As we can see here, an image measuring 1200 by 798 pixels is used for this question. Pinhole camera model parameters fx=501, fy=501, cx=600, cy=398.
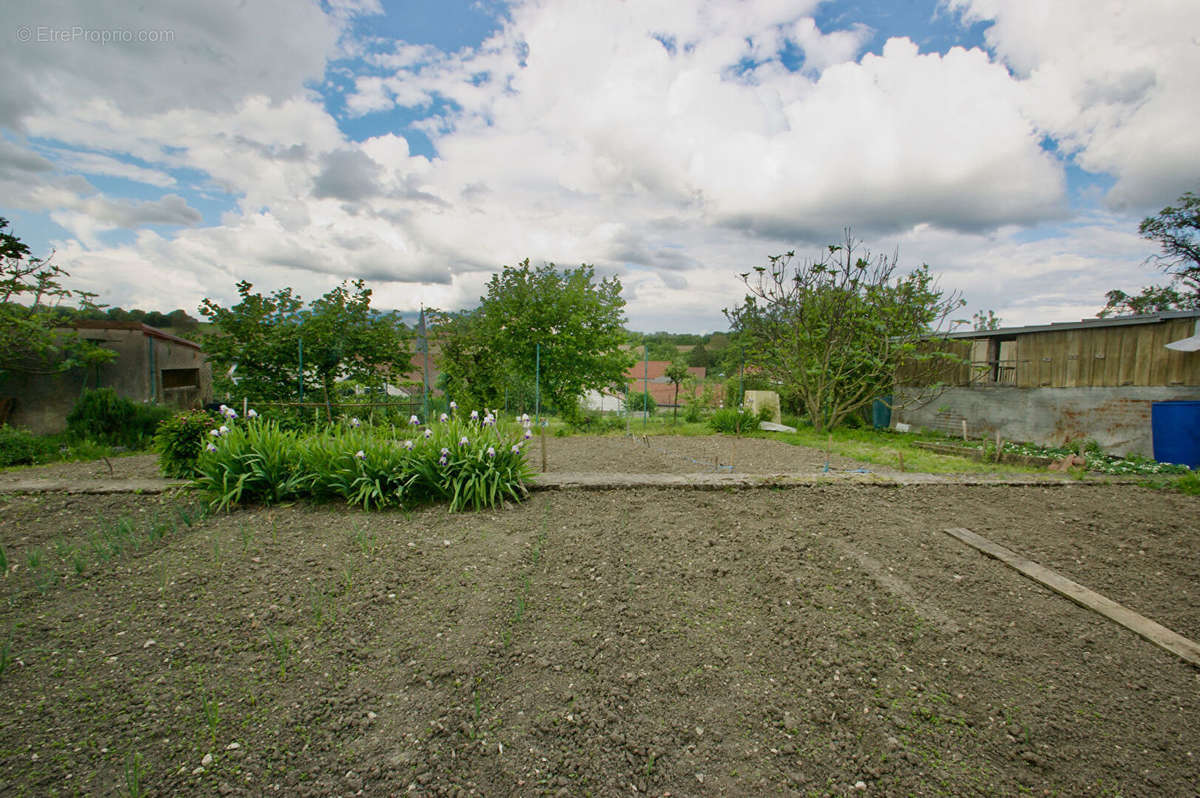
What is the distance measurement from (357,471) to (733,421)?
25.6ft

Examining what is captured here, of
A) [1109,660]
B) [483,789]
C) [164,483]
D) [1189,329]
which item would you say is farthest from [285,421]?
[1189,329]

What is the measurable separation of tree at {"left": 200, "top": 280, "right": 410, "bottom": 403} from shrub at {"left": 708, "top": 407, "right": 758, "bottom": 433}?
6072mm

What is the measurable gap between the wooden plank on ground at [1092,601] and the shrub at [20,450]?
9665 mm

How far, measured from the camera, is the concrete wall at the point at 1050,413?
7.71 m

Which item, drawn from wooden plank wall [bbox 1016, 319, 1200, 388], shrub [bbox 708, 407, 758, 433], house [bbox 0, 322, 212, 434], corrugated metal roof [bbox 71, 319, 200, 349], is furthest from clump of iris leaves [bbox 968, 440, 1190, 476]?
corrugated metal roof [bbox 71, 319, 200, 349]

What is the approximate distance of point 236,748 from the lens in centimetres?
157

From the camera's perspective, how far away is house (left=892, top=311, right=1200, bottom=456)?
24.6ft

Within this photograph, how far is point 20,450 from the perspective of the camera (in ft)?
19.7

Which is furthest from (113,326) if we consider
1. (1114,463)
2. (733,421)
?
(1114,463)

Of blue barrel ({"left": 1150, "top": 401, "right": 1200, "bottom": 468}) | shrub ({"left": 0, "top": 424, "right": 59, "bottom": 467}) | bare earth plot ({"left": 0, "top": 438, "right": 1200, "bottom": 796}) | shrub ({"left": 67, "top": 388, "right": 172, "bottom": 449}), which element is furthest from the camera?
shrub ({"left": 67, "top": 388, "right": 172, "bottom": 449})

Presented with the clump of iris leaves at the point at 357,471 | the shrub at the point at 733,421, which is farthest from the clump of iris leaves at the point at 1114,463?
the clump of iris leaves at the point at 357,471

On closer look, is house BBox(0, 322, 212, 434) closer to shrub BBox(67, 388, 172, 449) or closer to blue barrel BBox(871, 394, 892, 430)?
shrub BBox(67, 388, 172, 449)

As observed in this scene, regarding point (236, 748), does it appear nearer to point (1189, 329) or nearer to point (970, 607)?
point (970, 607)

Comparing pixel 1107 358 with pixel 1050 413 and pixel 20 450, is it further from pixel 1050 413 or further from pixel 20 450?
pixel 20 450
